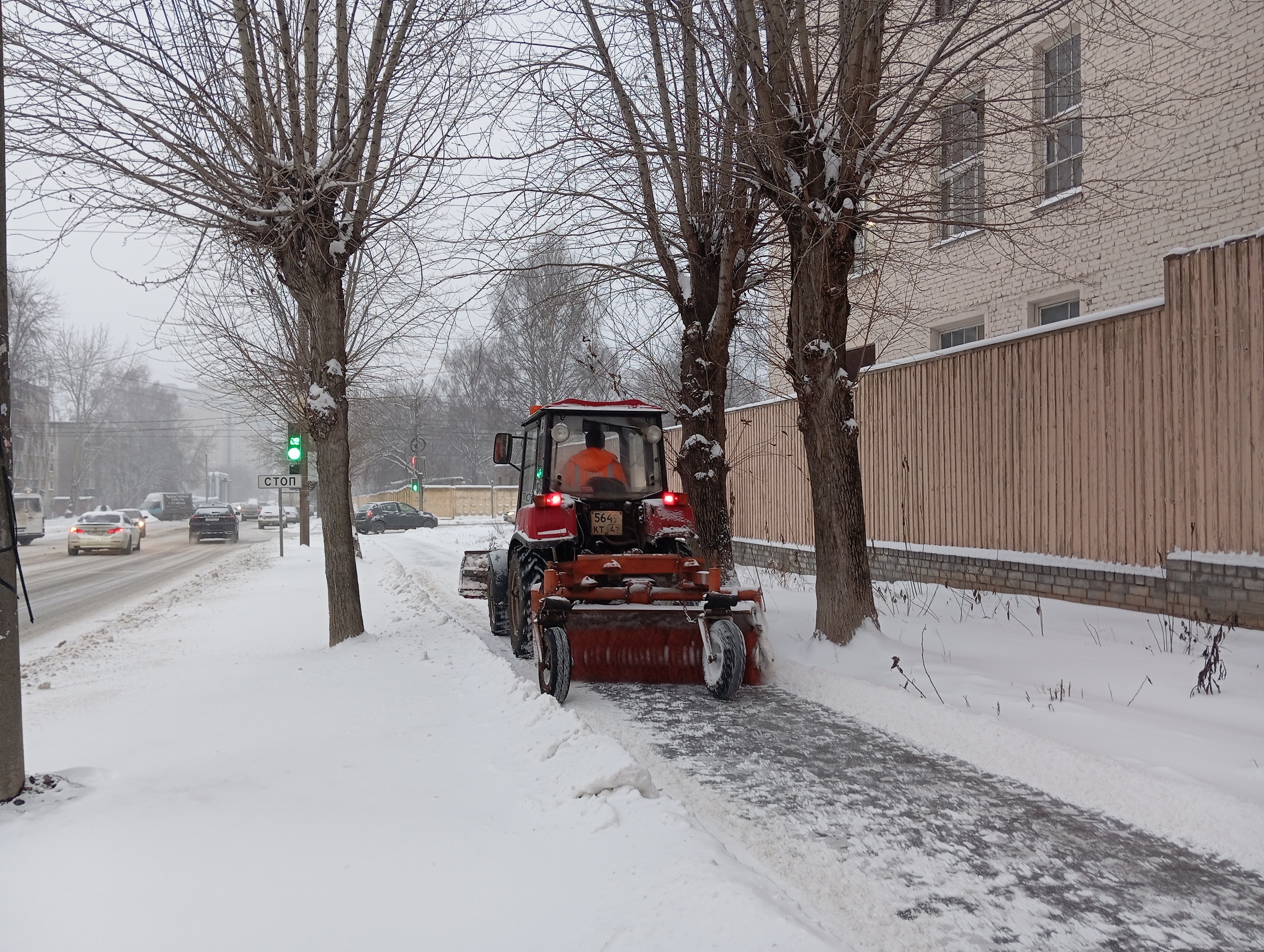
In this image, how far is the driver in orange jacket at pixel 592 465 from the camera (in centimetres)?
858

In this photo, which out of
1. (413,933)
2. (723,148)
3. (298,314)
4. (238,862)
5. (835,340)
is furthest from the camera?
(298,314)

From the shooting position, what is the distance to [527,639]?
826 centimetres

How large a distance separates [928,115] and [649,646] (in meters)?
5.70

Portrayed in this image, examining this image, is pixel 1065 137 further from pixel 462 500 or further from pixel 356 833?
pixel 462 500

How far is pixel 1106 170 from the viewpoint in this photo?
1229 centimetres

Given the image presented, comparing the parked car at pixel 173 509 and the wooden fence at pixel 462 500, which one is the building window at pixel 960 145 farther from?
the parked car at pixel 173 509

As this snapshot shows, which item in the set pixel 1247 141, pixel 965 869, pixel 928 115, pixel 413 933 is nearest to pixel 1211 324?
pixel 928 115

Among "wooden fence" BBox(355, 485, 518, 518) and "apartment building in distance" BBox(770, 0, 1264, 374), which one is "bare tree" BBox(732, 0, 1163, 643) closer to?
"apartment building in distance" BBox(770, 0, 1264, 374)

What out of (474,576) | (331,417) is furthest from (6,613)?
(474,576)

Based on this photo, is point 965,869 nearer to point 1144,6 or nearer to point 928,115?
point 928,115

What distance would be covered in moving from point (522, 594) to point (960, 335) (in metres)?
10.5

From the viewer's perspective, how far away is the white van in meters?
31.8

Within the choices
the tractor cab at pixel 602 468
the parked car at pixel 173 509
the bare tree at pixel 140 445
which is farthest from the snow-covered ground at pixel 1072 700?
the bare tree at pixel 140 445

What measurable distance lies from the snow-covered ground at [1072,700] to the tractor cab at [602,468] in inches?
73.7
